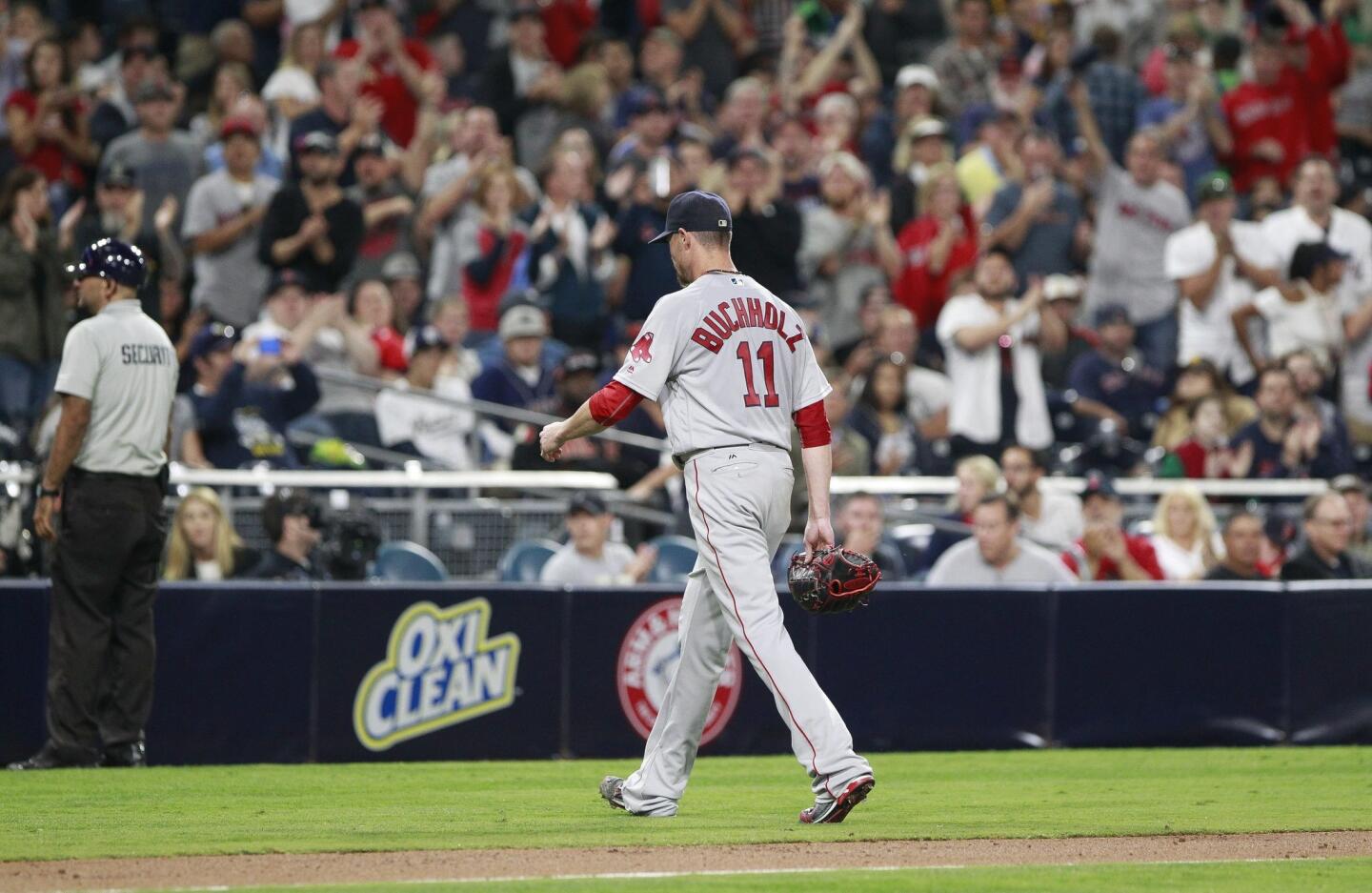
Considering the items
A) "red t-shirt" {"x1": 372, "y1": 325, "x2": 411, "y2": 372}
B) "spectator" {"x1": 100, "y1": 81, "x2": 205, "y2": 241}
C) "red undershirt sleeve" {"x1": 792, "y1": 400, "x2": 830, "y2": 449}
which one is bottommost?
"red undershirt sleeve" {"x1": 792, "y1": 400, "x2": 830, "y2": 449}

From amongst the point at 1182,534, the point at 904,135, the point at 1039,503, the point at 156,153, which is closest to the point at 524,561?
the point at 1039,503

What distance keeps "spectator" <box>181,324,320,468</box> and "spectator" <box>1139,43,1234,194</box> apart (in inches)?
330

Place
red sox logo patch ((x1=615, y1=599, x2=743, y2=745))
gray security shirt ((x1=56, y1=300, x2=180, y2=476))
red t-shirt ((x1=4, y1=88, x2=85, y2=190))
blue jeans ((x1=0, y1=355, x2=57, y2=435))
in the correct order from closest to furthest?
1. gray security shirt ((x1=56, y1=300, x2=180, y2=476))
2. red sox logo patch ((x1=615, y1=599, x2=743, y2=745))
3. blue jeans ((x1=0, y1=355, x2=57, y2=435))
4. red t-shirt ((x1=4, y1=88, x2=85, y2=190))

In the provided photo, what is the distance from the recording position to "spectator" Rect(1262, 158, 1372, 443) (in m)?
16.3

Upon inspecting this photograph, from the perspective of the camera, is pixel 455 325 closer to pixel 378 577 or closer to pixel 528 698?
pixel 378 577

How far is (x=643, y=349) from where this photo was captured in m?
7.45

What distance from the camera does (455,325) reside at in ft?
48.0

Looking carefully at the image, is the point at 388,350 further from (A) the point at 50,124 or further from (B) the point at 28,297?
(A) the point at 50,124

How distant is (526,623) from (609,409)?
3882mm

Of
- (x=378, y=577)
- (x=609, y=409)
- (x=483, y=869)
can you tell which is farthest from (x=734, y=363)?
(x=378, y=577)

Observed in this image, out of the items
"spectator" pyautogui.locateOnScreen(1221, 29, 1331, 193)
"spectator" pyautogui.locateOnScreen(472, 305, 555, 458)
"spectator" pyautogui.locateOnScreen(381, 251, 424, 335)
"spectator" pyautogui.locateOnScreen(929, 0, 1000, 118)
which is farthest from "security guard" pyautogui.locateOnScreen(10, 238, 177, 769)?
"spectator" pyautogui.locateOnScreen(1221, 29, 1331, 193)

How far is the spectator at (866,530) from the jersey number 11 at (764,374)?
15.4 ft

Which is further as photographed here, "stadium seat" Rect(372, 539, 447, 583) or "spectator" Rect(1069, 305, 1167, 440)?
"spectator" Rect(1069, 305, 1167, 440)

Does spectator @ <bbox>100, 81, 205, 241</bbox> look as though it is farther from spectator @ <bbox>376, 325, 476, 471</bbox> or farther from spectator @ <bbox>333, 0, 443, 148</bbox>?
spectator @ <bbox>376, 325, 476, 471</bbox>
